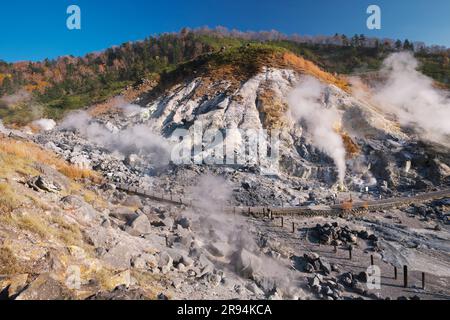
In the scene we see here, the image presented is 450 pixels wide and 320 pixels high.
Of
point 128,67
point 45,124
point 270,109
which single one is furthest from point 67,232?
point 128,67

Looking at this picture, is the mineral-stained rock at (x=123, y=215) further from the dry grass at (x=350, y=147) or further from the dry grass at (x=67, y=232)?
the dry grass at (x=350, y=147)

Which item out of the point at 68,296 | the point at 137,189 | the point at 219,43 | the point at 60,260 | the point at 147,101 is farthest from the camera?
the point at 219,43

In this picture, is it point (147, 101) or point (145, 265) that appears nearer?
point (145, 265)

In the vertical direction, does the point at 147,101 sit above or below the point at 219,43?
below

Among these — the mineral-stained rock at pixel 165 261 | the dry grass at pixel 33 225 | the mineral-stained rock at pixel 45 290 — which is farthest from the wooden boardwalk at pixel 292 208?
the mineral-stained rock at pixel 45 290

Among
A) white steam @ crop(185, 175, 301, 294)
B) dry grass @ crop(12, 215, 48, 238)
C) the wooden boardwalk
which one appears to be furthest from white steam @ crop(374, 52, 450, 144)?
dry grass @ crop(12, 215, 48, 238)

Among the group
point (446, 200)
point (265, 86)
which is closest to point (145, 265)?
point (446, 200)

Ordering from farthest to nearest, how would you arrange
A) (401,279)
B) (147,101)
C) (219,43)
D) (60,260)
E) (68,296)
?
(219,43)
(147,101)
(401,279)
(60,260)
(68,296)
